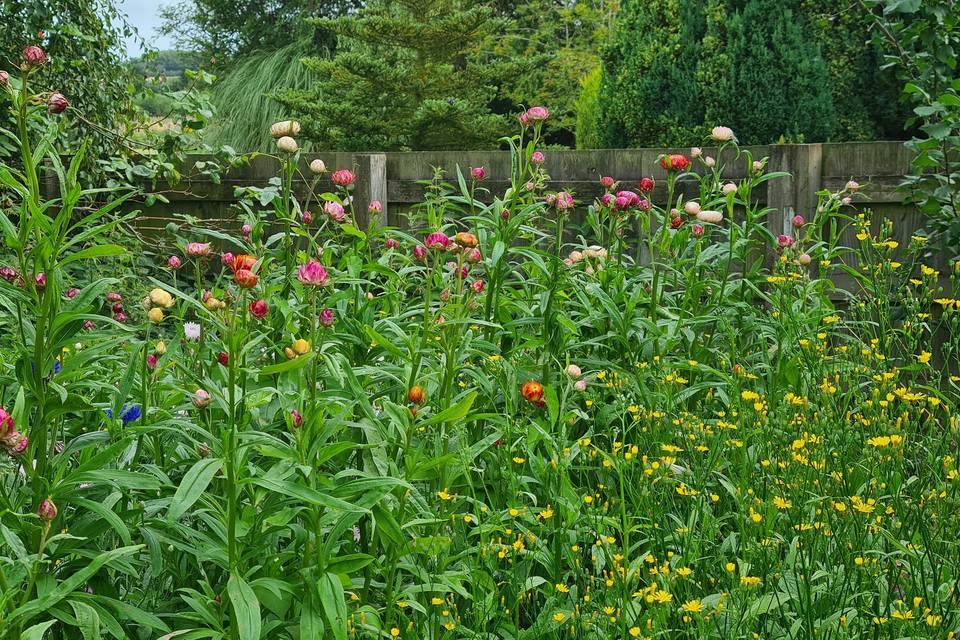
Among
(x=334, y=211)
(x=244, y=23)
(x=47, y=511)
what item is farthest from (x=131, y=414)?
(x=244, y=23)

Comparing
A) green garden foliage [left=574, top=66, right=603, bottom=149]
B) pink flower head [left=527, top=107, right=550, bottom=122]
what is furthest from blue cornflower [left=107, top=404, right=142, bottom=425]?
green garden foliage [left=574, top=66, right=603, bottom=149]

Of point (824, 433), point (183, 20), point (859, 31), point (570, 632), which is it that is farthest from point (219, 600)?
point (183, 20)

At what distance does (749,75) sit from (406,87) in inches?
279

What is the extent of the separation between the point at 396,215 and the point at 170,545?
408 cm

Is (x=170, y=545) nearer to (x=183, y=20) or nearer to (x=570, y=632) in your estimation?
(x=570, y=632)

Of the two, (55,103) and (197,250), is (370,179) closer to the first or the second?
(197,250)

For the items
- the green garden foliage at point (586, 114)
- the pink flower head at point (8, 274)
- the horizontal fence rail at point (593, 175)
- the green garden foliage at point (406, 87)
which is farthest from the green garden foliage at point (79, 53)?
the green garden foliage at point (406, 87)

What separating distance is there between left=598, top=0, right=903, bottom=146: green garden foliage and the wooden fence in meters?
1.01

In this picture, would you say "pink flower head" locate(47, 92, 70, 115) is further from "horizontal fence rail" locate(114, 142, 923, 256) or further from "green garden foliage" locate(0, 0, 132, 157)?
"green garden foliage" locate(0, 0, 132, 157)

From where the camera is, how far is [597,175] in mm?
5332

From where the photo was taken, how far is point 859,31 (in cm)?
641

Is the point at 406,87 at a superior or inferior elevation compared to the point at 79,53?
superior

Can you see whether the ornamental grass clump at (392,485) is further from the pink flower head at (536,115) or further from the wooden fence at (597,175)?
the wooden fence at (597,175)

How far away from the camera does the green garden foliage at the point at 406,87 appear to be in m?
12.2
